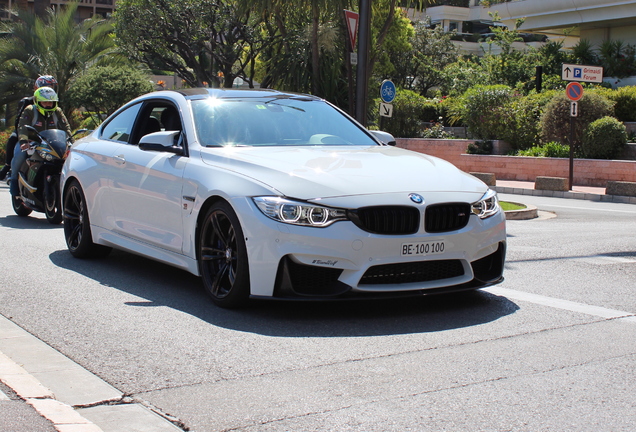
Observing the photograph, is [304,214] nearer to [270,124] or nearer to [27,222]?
[270,124]

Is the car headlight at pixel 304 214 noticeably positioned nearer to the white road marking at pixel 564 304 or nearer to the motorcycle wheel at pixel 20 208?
the white road marking at pixel 564 304

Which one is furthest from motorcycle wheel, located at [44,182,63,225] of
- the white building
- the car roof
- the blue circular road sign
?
the white building

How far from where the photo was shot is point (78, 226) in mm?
8562

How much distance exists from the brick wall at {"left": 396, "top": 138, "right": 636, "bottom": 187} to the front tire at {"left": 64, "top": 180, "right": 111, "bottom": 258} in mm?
17067

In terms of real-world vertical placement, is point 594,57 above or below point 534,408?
above

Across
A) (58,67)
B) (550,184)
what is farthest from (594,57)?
(58,67)

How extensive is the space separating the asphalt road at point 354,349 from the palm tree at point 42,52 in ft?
75.8

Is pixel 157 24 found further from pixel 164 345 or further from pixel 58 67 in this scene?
pixel 164 345

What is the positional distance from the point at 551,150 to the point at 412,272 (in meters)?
20.3

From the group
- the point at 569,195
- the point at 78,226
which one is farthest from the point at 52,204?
the point at 569,195

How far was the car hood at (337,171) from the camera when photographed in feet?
18.8

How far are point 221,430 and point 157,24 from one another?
39.1m

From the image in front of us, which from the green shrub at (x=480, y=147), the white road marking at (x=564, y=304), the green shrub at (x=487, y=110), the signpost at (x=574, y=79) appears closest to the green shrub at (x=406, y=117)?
the green shrub at (x=487, y=110)

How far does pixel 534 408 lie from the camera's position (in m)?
4.02
